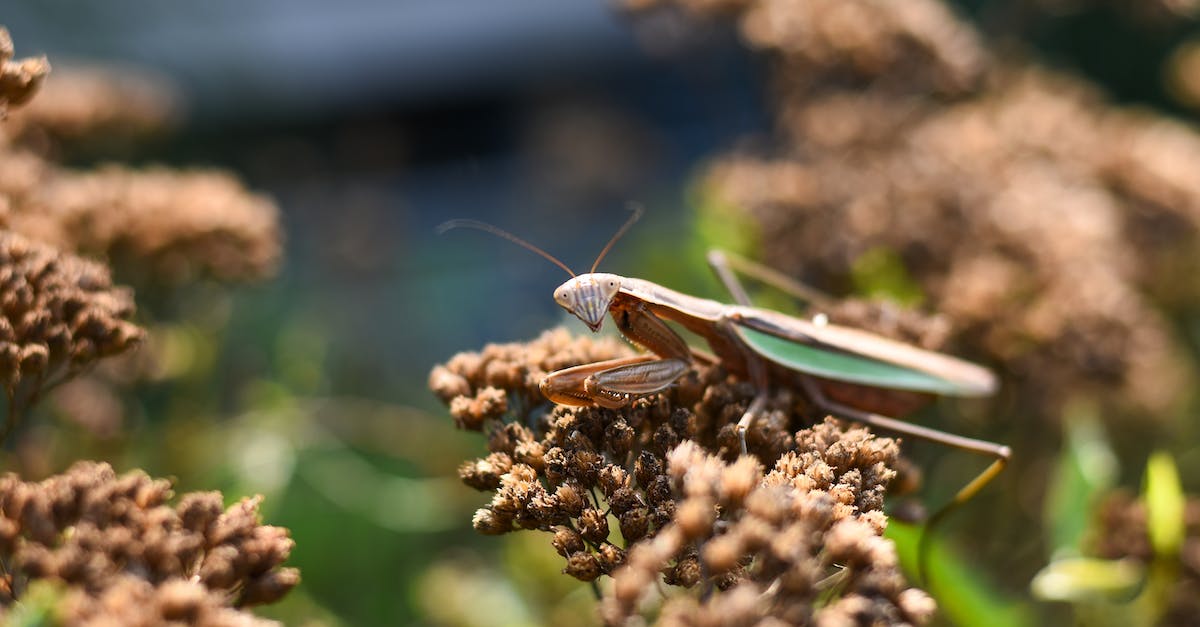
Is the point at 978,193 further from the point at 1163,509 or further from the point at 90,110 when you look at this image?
the point at 90,110

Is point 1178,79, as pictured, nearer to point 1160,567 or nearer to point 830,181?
point 830,181

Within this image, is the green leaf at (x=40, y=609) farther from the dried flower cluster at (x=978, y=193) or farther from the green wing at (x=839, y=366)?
the dried flower cluster at (x=978, y=193)

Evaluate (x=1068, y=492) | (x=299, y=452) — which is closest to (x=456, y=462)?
(x=299, y=452)

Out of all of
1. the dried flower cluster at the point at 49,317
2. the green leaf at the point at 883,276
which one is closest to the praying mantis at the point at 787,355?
the green leaf at the point at 883,276

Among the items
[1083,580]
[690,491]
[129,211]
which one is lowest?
[690,491]

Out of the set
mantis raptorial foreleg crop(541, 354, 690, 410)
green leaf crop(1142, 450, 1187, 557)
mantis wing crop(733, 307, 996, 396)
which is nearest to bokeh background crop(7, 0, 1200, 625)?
green leaf crop(1142, 450, 1187, 557)

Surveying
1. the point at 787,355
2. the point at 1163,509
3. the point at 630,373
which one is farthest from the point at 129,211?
the point at 1163,509
